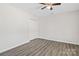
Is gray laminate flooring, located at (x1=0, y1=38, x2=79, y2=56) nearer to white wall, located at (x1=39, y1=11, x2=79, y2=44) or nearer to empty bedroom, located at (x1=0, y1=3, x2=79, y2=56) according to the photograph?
empty bedroom, located at (x1=0, y1=3, x2=79, y2=56)

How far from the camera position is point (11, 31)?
166 inches

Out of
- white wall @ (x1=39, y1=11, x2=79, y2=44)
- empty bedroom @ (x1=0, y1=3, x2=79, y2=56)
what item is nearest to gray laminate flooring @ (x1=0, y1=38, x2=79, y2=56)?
empty bedroom @ (x1=0, y1=3, x2=79, y2=56)

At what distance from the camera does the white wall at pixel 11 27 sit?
3736mm

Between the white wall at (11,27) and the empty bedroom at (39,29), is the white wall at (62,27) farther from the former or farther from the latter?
the white wall at (11,27)

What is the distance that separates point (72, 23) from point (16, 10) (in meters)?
3.30

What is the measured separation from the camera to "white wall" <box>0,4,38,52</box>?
12.3 ft

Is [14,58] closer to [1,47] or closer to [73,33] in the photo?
[1,47]

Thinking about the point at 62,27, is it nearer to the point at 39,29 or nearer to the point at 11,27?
the point at 39,29

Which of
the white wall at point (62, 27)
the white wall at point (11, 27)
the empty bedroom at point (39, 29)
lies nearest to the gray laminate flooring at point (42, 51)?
the empty bedroom at point (39, 29)

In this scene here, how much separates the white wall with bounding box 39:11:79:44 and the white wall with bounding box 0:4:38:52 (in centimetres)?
218

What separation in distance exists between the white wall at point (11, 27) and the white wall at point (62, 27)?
2.18 meters

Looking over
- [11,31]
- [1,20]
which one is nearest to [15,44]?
[11,31]

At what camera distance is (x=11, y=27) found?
419cm

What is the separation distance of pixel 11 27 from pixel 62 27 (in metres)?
3.40
